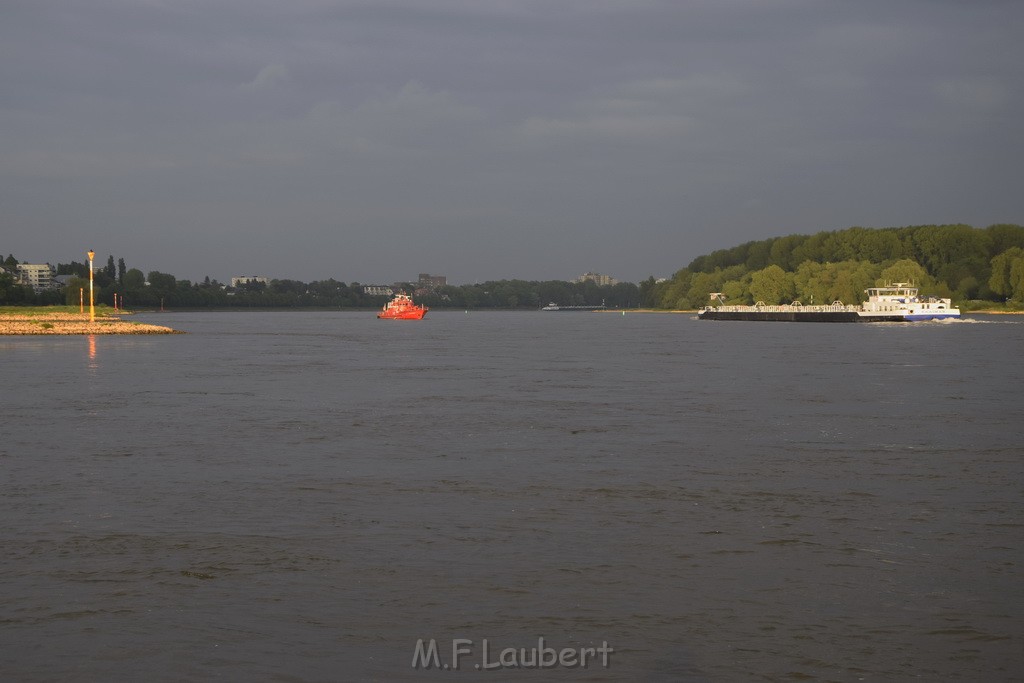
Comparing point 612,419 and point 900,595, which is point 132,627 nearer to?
point 900,595

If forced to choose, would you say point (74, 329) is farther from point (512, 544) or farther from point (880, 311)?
point (880, 311)

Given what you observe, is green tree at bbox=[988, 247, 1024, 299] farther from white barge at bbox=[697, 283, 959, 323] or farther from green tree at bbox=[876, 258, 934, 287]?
white barge at bbox=[697, 283, 959, 323]

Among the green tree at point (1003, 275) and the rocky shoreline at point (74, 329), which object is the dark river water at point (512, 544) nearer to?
the rocky shoreline at point (74, 329)

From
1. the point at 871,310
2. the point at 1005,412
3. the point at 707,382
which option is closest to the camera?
the point at 1005,412

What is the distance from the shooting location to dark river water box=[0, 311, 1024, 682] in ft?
33.5

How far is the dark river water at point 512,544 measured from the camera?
10.2 meters

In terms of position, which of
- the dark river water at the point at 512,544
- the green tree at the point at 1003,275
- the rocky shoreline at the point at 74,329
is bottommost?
the dark river water at the point at 512,544

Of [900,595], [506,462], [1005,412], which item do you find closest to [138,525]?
[506,462]

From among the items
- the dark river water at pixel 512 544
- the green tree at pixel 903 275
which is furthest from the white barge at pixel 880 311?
the dark river water at pixel 512 544

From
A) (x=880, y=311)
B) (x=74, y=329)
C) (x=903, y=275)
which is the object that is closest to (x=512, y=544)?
(x=74, y=329)

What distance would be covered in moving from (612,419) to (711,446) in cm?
622

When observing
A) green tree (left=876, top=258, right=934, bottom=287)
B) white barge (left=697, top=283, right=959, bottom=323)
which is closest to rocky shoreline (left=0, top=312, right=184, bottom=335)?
white barge (left=697, top=283, right=959, bottom=323)

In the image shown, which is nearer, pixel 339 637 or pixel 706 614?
pixel 339 637

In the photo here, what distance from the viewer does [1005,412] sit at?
1266 inches
